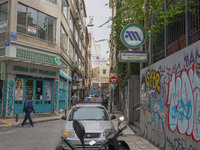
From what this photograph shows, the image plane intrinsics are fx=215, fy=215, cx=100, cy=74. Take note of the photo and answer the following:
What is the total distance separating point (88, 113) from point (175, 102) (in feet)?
9.78

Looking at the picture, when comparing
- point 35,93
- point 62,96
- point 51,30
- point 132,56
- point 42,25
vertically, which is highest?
point 42,25

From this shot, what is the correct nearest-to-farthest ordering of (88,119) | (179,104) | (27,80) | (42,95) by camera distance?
(179,104), (88,119), (27,80), (42,95)

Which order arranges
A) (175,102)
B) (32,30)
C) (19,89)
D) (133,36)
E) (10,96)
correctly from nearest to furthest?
(175,102)
(133,36)
(10,96)
(19,89)
(32,30)

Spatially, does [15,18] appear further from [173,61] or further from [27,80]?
[173,61]

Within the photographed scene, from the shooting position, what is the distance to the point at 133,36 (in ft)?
32.1

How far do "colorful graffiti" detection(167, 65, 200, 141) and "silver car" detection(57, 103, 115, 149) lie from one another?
1878mm

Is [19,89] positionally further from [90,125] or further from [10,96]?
[90,125]

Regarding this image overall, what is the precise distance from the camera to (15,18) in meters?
17.4

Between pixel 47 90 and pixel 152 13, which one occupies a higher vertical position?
pixel 152 13

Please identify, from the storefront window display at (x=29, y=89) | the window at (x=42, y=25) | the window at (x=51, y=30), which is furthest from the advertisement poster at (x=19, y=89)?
the window at (x=51, y=30)

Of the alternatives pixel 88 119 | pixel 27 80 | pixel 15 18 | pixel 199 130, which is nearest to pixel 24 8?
pixel 15 18

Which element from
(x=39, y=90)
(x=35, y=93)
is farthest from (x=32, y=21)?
(x=35, y=93)

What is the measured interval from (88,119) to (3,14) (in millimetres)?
14745

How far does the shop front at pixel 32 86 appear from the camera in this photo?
17.0 m
